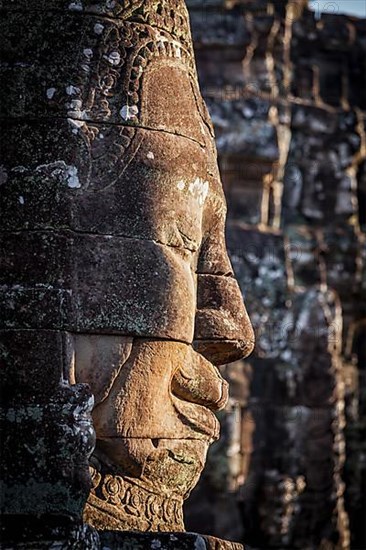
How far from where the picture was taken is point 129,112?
694cm

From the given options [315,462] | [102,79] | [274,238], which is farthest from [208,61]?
[102,79]

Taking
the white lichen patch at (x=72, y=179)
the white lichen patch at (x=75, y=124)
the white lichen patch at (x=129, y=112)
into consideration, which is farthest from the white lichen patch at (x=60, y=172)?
the white lichen patch at (x=129, y=112)

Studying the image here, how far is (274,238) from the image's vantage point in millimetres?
17984

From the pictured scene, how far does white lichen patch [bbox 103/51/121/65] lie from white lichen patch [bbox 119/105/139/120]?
209 millimetres

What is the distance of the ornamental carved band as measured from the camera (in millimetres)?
6645

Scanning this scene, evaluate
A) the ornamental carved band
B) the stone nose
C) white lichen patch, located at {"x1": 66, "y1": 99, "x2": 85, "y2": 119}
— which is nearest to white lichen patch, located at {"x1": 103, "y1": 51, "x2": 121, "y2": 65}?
the ornamental carved band

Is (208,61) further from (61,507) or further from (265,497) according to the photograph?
(61,507)

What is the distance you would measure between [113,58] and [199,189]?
72 cm

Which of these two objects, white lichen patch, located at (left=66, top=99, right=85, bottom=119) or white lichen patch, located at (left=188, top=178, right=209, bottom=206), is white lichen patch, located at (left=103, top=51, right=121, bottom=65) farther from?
white lichen patch, located at (left=188, top=178, right=209, bottom=206)

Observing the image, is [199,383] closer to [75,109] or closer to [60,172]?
[60,172]

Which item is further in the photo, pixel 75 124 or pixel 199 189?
pixel 199 189

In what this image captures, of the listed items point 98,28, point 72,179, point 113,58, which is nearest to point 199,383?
point 72,179

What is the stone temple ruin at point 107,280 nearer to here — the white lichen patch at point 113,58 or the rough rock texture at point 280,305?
the white lichen patch at point 113,58

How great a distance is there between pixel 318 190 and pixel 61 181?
721 inches
